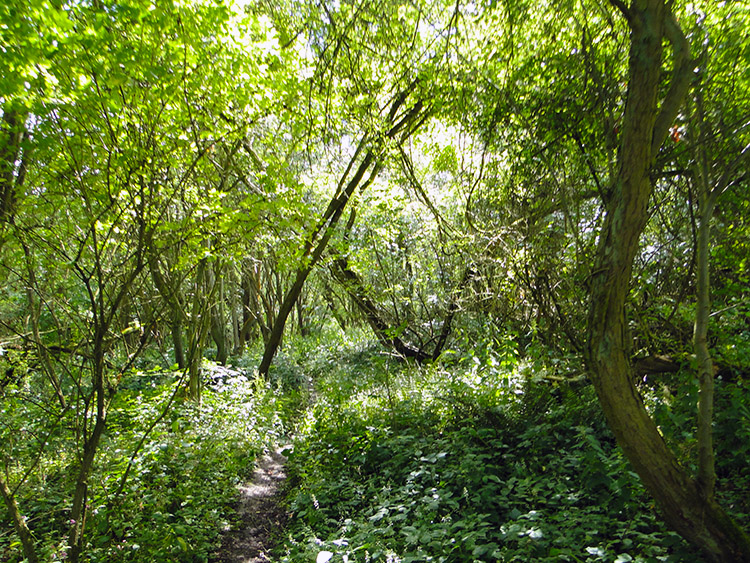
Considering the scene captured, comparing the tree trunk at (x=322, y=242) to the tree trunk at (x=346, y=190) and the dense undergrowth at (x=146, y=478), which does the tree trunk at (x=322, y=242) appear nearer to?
the tree trunk at (x=346, y=190)

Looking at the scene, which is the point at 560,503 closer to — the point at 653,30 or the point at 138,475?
the point at 653,30

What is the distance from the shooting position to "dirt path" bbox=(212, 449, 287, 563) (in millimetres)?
4465

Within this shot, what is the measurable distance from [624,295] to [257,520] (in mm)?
4596

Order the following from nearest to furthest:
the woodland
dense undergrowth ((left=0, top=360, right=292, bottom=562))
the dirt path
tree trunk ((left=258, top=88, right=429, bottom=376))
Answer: the woodland
dense undergrowth ((left=0, top=360, right=292, bottom=562))
the dirt path
tree trunk ((left=258, top=88, right=429, bottom=376))

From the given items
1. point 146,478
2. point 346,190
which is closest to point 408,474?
point 146,478

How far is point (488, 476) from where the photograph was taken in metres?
3.74

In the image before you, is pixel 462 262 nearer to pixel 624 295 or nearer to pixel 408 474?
pixel 408 474

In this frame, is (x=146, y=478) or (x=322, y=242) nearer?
(x=146, y=478)

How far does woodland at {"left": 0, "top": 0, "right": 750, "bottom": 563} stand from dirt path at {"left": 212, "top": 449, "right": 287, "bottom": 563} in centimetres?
17

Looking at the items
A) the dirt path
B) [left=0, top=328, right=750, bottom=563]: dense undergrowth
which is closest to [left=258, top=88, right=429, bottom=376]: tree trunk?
[left=0, top=328, right=750, bottom=563]: dense undergrowth

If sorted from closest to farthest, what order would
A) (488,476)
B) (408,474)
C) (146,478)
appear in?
(488,476) < (408,474) < (146,478)

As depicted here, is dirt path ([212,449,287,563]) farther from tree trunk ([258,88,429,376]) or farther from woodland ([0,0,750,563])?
tree trunk ([258,88,429,376])

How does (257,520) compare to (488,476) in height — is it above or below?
below

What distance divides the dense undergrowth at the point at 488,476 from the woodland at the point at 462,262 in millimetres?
33
